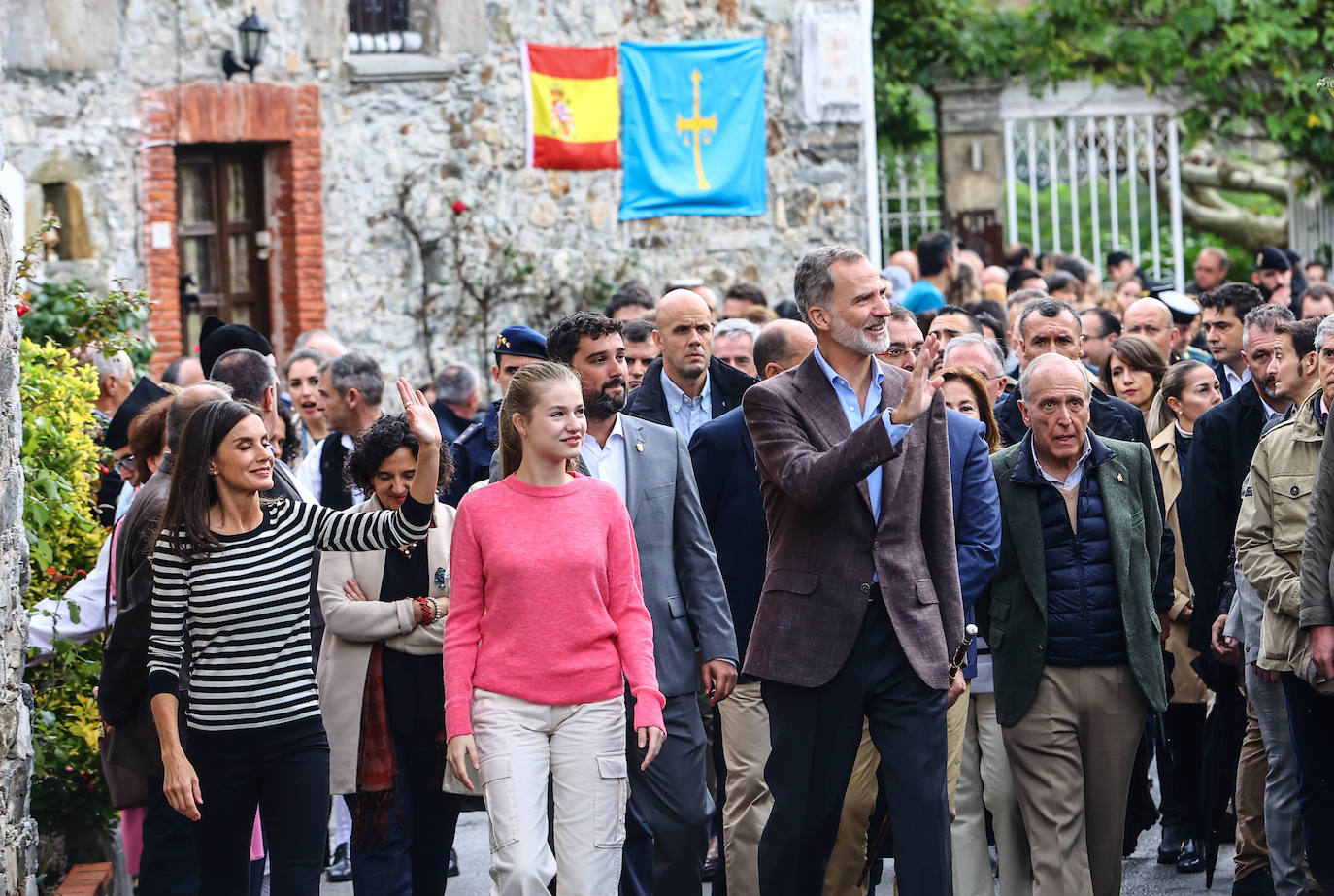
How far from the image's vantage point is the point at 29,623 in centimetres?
657

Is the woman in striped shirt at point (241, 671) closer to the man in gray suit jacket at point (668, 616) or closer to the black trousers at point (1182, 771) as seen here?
the man in gray suit jacket at point (668, 616)

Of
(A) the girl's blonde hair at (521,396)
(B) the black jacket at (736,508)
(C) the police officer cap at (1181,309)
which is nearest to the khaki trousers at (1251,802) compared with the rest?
(B) the black jacket at (736,508)

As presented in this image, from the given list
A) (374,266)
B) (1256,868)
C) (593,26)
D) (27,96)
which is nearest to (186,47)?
(27,96)

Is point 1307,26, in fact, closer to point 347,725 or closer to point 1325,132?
point 1325,132

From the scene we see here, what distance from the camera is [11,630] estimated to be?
5.76 meters

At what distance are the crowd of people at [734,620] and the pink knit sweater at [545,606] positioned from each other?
1 centimetres

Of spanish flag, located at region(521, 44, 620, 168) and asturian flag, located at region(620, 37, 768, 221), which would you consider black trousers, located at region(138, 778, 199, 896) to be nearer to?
spanish flag, located at region(521, 44, 620, 168)

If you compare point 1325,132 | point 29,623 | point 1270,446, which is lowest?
point 29,623

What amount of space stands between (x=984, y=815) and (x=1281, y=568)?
4.47 ft

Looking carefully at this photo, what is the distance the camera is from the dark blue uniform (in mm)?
7418

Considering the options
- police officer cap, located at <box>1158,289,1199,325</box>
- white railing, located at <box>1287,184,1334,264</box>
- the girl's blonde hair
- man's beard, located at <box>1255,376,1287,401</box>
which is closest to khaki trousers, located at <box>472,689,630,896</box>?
the girl's blonde hair

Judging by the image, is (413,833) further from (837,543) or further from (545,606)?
(837,543)

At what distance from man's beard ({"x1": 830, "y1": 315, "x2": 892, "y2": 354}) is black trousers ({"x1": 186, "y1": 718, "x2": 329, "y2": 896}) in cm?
191

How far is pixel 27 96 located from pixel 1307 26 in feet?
A: 39.9
